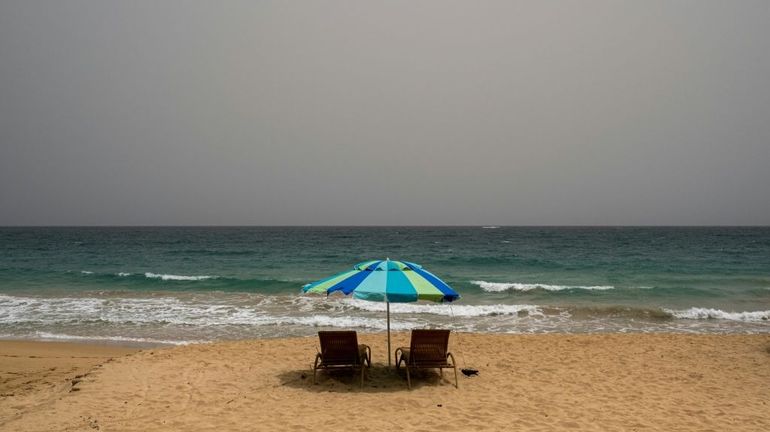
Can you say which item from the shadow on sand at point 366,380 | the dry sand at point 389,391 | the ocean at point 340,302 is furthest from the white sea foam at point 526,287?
the shadow on sand at point 366,380

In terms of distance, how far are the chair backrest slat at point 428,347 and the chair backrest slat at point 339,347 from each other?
0.86 metres

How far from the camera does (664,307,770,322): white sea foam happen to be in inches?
604

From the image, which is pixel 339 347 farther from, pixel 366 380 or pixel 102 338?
pixel 102 338

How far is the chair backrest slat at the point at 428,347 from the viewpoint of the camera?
7211 mm

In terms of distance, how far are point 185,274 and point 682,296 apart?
25.2 m

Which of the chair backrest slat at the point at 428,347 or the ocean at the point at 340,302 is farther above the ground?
the chair backrest slat at the point at 428,347

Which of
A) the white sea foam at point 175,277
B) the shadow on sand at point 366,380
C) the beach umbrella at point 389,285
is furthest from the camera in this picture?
the white sea foam at point 175,277

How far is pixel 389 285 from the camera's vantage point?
21.4 feet

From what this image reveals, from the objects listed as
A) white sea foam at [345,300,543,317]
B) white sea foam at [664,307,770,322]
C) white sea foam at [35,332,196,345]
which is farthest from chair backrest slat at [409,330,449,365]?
white sea foam at [664,307,770,322]

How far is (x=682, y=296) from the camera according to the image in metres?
20.0

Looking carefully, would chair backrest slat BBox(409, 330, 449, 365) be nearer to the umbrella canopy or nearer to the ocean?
the umbrella canopy

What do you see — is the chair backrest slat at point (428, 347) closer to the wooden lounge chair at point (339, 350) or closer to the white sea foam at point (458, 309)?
the wooden lounge chair at point (339, 350)

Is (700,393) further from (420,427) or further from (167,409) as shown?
(167,409)

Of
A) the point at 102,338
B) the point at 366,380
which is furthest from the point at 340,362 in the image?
the point at 102,338
